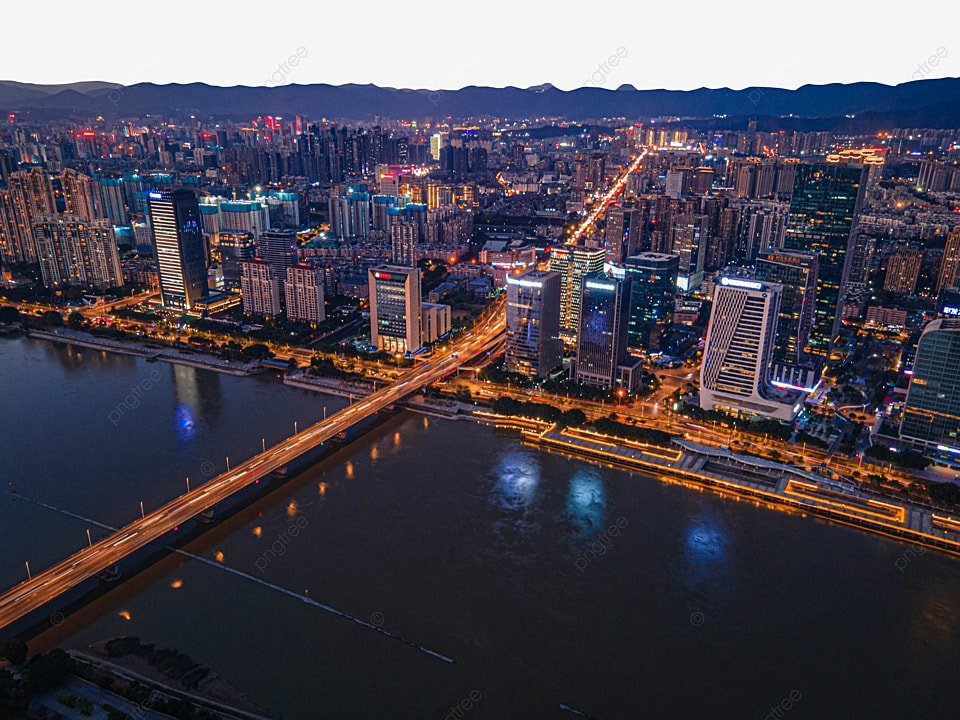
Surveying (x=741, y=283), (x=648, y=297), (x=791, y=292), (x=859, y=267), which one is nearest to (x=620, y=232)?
(x=648, y=297)

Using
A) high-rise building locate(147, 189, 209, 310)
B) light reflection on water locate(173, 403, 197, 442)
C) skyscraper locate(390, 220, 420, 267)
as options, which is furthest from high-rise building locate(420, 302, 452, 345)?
skyscraper locate(390, 220, 420, 267)

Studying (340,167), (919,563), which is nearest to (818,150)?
(340,167)

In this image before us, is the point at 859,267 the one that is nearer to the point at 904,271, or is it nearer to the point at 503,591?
the point at 904,271

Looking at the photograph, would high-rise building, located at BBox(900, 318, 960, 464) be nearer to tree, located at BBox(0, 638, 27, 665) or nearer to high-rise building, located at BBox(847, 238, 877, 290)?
high-rise building, located at BBox(847, 238, 877, 290)

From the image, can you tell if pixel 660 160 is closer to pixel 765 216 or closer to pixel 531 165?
pixel 531 165

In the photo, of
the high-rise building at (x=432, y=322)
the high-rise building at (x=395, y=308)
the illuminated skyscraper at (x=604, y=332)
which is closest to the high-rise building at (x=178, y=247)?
the high-rise building at (x=395, y=308)

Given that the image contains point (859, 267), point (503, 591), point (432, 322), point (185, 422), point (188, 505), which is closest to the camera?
point (503, 591)

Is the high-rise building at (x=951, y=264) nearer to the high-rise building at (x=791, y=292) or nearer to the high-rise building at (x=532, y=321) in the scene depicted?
the high-rise building at (x=791, y=292)

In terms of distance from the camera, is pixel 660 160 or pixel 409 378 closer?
pixel 409 378
